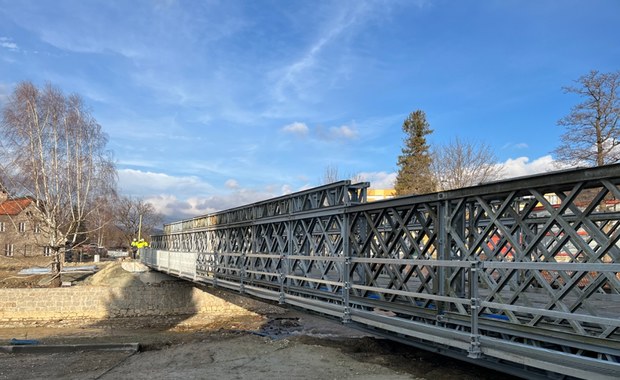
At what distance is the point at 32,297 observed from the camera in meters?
27.1

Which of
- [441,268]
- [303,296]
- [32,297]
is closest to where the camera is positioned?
[441,268]

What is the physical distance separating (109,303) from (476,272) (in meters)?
27.0

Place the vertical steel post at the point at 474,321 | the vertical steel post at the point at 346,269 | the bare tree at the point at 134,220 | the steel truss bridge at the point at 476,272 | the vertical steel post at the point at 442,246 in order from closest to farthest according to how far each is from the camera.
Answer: the steel truss bridge at the point at 476,272 < the vertical steel post at the point at 474,321 < the vertical steel post at the point at 442,246 < the vertical steel post at the point at 346,269 < the bare tree at the point at 134,220

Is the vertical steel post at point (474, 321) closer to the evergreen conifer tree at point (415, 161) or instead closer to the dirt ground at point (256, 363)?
the dirt ground at point (256, 363)

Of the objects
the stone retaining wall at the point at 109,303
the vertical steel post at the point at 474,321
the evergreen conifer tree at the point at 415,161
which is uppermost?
the evergreen conifer tree at the point at 415,161

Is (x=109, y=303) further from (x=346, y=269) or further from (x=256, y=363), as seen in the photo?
(x=346, y=269)

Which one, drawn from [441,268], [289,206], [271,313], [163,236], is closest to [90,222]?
[163,236]

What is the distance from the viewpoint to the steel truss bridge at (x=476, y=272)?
17.6 feet

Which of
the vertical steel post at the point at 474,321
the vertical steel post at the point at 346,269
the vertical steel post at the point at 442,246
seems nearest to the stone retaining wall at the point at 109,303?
the vertical steel post at the point at 346,269

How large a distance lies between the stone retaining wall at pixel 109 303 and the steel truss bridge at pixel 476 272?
16275 mm

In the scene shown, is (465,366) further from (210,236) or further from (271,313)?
(271,313)

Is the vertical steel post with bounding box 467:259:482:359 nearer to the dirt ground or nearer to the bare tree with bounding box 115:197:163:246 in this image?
the dirt ground

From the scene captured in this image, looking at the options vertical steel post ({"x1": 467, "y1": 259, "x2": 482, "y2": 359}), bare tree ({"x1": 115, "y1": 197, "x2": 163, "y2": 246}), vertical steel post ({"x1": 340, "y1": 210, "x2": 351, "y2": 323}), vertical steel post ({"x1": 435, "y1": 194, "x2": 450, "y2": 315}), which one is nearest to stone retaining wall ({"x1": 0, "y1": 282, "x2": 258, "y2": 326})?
vertical steel post ({"x1": 340, "y1": 210, "x2": 351, "y2": 323})

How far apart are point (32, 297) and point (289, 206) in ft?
71.2
